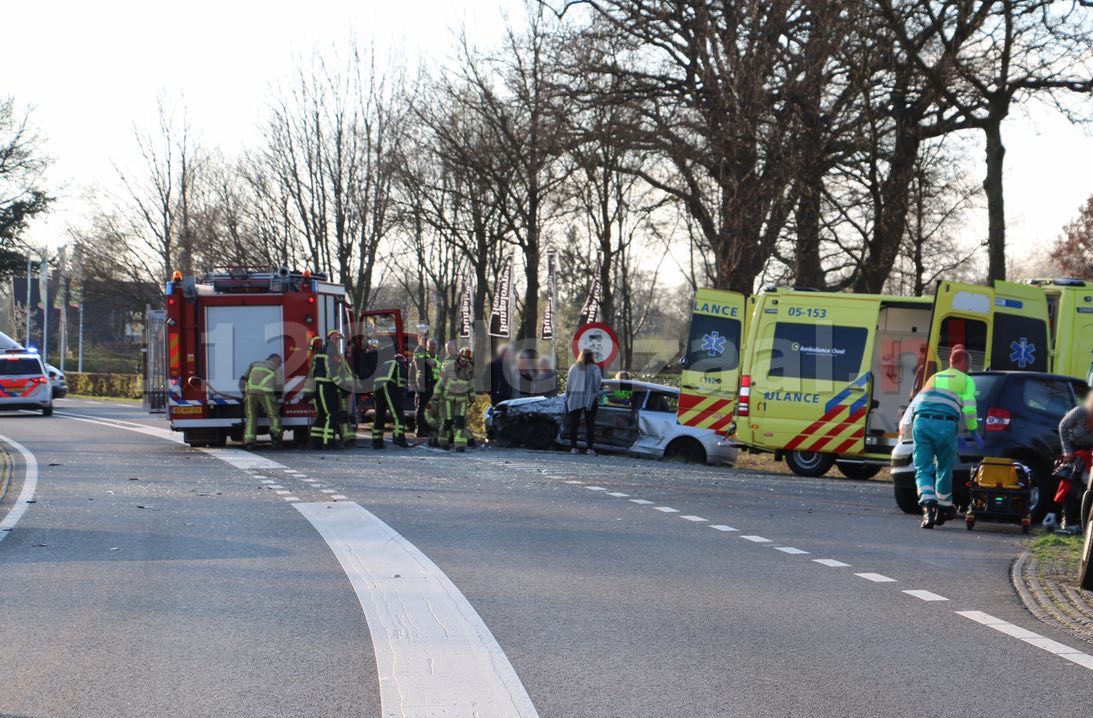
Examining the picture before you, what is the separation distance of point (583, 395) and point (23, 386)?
71.8ft

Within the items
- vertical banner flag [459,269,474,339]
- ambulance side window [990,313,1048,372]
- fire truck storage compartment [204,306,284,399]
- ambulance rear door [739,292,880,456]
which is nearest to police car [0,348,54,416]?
vertical banner flag [459,269,474,339]

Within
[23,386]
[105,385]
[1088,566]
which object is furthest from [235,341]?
[105,385]

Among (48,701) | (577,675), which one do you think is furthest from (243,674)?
(577,675)

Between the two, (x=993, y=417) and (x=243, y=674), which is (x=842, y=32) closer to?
(x=993, y=417)

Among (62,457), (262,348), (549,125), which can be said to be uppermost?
(549,125)

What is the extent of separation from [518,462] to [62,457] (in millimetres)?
6863

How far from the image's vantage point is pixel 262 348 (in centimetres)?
2256

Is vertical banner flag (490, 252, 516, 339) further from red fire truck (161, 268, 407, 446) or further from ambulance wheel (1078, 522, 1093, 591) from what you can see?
ambulance wheel (1078, 522, 1093, 591)

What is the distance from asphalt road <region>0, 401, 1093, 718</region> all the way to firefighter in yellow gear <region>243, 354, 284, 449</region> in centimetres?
710

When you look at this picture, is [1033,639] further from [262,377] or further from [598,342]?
[262,377]

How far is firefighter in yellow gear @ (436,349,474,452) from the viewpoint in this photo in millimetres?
22016

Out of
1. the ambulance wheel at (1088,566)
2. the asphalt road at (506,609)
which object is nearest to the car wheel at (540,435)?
the asphalt road at (506,609)

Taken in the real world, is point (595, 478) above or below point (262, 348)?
below

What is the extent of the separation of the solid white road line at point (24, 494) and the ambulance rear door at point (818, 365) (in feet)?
32.1
